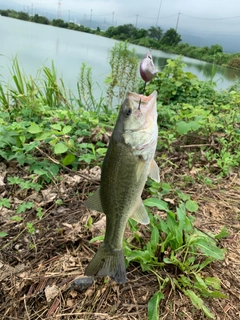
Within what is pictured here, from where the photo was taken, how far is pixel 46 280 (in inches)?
74.2

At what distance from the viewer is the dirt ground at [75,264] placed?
1697mm

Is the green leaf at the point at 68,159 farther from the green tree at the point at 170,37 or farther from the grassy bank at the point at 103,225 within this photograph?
the green tree at the point at 170,37

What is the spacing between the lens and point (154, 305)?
5.27ft

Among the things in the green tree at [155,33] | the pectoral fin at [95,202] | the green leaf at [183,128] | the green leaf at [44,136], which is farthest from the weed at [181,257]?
the green tree at [155,33]

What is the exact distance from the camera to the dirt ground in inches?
66.8

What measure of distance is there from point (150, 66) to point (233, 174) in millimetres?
2201

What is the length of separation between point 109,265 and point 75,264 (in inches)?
19.3

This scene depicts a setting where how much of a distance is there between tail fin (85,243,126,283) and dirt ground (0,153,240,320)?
250mm

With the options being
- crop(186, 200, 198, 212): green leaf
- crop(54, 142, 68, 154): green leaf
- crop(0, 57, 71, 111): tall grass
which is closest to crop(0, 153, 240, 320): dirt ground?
crop(186, 200, 198, 212): green leaf

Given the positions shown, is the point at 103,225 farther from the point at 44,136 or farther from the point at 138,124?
the point at 44,136

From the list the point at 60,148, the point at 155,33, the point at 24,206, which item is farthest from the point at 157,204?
the point at 155,33

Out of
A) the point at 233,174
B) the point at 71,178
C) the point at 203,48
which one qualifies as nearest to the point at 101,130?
the point at 71,178

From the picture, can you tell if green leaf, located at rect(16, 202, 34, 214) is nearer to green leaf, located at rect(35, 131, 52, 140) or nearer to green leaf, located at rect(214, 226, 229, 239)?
green leaf, located at rect(35, 131, 52, 140)

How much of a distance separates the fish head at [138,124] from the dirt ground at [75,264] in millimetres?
917
